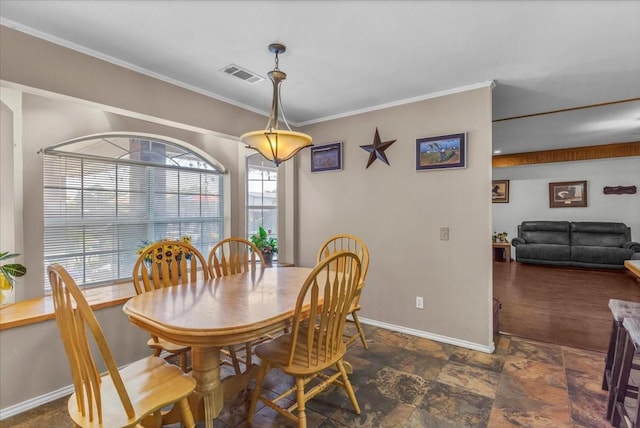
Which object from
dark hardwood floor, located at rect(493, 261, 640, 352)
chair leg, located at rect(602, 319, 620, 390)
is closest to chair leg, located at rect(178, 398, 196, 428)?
chair leg, located at rect(602, 319, 620, 390)

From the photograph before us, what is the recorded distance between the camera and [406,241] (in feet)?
10.8

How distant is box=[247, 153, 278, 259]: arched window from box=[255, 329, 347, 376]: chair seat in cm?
238

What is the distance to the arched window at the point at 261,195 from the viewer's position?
410 centimetres

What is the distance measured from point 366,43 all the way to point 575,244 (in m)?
7.16

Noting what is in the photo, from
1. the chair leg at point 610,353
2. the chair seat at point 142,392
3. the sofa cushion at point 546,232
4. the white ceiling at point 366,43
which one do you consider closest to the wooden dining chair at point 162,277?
the chair seat at point 142,392

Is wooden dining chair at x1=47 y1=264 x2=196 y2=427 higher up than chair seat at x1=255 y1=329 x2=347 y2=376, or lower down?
higher up

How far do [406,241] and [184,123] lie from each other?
242cm

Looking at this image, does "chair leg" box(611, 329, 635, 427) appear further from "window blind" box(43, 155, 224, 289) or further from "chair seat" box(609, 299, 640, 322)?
"window blind" box(43, 155, 224, 289)

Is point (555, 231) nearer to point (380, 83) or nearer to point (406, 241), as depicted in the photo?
point (406, 241)

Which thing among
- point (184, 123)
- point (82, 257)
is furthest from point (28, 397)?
point (184, 123)

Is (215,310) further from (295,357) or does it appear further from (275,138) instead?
(275,138)

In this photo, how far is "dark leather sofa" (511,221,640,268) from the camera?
629 cm

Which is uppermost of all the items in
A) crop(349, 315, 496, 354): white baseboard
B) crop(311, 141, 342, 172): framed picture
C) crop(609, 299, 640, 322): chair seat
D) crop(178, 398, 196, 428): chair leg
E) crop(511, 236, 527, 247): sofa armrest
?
crop(311, 141, 342, 172): framed picture

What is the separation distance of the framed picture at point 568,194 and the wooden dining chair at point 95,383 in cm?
840
